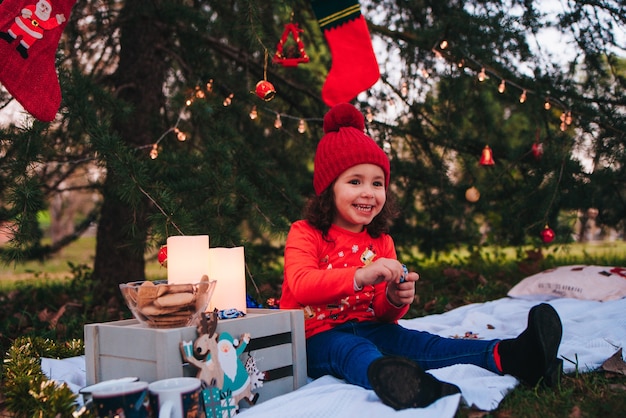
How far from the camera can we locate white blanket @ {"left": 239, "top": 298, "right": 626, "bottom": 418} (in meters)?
1.86

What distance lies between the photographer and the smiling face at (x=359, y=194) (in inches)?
98.9

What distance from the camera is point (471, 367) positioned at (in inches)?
88.0

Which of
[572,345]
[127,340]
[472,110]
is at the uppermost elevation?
[472,110]

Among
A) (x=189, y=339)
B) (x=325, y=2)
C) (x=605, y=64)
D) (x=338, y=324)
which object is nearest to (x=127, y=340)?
(x=189, y=339)

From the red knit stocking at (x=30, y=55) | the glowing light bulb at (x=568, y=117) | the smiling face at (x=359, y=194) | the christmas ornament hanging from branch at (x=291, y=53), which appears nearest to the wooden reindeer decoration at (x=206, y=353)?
the smiling face at (x=359, y=194)

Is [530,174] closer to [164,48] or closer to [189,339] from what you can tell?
[164,48]

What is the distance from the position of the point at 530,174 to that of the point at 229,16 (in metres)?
2.28

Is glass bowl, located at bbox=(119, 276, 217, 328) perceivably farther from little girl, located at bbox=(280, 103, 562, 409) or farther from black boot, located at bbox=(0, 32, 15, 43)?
black boot, located at bbox=(0, 32, 15, 43)

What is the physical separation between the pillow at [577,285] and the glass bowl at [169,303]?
2.52 metres

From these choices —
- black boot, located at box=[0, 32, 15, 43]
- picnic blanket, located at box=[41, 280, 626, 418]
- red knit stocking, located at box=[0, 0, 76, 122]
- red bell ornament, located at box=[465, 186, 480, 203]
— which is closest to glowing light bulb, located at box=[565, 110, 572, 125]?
red bell ornament, located at box=[465, 186, 480, 203]

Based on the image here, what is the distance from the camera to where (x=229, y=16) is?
14.1 ft

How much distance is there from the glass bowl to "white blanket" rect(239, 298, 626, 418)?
0.33 m

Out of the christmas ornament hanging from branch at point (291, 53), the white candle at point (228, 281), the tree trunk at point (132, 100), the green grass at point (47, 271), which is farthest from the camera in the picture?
the green grass at point (47, 271)

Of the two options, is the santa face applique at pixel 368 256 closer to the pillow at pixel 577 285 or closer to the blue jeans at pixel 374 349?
the blue jeans at pixel 374 349
